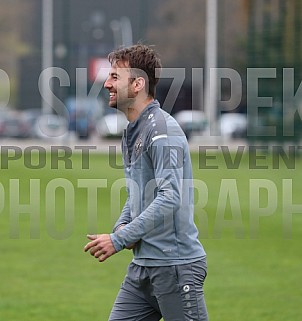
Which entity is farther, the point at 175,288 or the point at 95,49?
the point at 95,49

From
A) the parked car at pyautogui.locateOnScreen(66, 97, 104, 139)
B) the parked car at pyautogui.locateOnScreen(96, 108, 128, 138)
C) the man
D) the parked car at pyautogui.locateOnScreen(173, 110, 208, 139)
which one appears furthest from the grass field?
the parked car at pyautogui.locateOnScreen(66, 97, 104, 139)

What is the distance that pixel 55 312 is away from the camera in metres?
11.0

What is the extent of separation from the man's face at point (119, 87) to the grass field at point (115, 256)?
445 centimetres

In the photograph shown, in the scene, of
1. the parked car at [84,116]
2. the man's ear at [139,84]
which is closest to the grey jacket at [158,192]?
the man's ear at [139,84]

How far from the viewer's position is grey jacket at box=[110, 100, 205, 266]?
248 inches

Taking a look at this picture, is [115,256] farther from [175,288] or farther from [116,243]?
[116,243]

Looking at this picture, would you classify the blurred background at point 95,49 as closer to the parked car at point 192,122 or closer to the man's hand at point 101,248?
the parked car at point 192,122

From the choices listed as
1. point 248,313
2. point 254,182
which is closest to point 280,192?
point 254,182

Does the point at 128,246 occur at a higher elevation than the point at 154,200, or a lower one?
lower

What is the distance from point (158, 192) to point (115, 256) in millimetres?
8942

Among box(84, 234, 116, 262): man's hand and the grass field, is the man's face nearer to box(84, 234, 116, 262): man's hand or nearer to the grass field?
box(84, 234, 116, 262): man's hand

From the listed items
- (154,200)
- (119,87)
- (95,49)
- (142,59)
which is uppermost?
(95,49)

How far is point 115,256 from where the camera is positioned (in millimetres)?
15164

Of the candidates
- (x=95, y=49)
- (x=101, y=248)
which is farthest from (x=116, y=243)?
(x=95, y=49)
